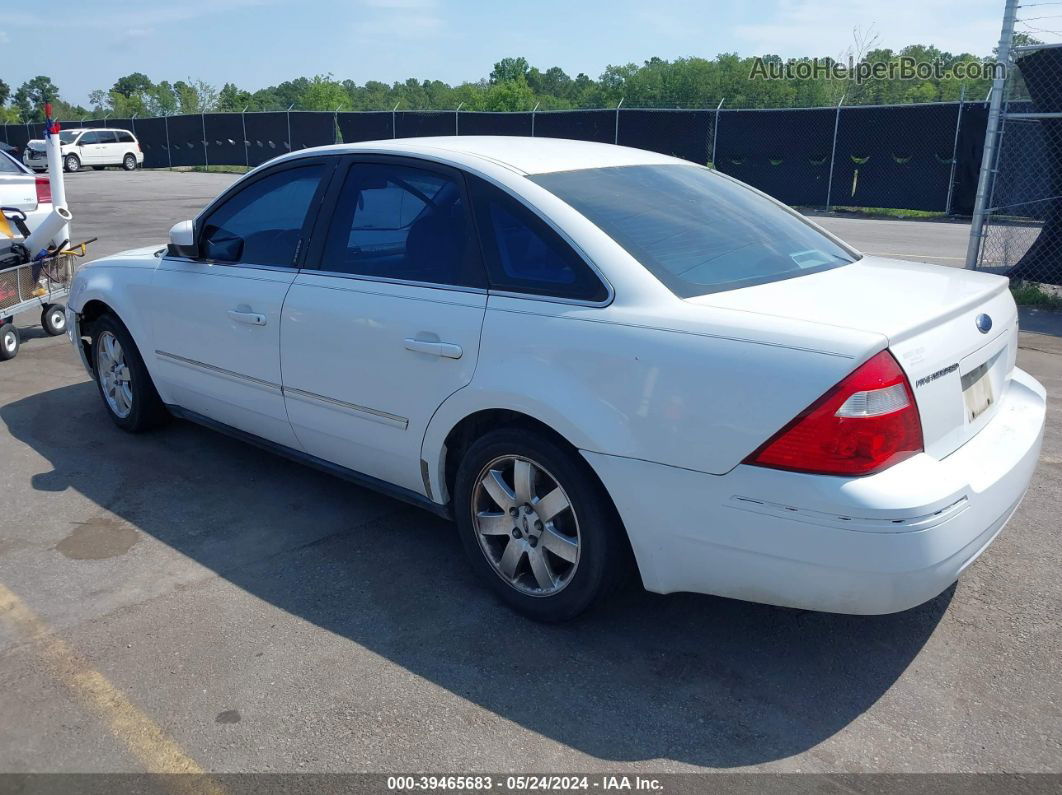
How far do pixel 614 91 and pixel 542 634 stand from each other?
60.5 metres

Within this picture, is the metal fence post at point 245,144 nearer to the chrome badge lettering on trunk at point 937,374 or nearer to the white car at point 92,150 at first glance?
the white car at point 92,150

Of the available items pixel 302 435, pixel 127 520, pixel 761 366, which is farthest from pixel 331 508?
pixel 761 366

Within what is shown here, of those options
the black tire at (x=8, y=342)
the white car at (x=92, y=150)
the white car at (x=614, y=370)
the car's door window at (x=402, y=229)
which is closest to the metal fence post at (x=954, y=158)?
the white car at (x=614, y=370)

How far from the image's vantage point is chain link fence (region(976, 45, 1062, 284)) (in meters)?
9.06

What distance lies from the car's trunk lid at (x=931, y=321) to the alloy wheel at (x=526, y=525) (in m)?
0.86

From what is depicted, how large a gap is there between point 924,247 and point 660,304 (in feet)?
42.2

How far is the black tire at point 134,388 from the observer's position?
210 inches

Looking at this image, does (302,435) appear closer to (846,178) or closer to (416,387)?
(416,387)

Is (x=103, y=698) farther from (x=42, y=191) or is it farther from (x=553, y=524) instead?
(x=42, y=191)

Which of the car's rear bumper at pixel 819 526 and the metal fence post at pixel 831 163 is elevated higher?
the metal fence post at pixel 831 163

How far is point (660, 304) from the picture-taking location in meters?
3.06

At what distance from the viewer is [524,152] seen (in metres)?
3.99

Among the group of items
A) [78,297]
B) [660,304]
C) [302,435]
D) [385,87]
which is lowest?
[302,435]

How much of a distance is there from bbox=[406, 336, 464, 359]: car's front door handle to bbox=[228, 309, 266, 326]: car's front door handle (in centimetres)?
102
